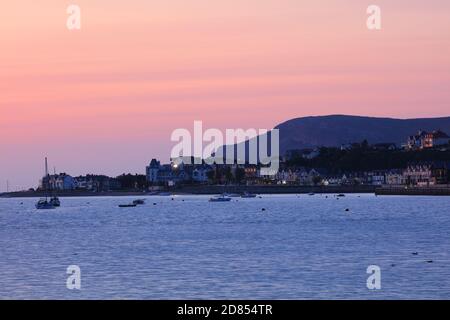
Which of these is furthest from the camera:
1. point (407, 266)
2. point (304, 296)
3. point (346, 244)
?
point (346, 244)

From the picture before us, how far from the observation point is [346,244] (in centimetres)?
5988

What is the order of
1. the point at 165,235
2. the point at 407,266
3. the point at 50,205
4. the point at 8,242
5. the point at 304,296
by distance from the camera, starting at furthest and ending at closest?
the point at 50,205, the point at 165,235, the point at 8,242, the point at 407,266, the point at 304,296

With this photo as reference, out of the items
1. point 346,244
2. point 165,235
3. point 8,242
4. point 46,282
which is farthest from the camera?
point 165,235

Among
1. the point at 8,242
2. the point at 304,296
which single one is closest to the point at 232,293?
the point at 304,296

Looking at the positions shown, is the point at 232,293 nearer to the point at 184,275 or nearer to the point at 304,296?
the point at 304,296

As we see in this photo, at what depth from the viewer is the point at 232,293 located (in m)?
31.3

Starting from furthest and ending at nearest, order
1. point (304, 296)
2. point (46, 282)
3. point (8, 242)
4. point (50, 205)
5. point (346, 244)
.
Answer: point (50, 205)
point (8, 242)
point (346, 244)
point (46, 282)
point (304, 296)

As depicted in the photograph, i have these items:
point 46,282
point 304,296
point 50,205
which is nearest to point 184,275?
point 46,282
